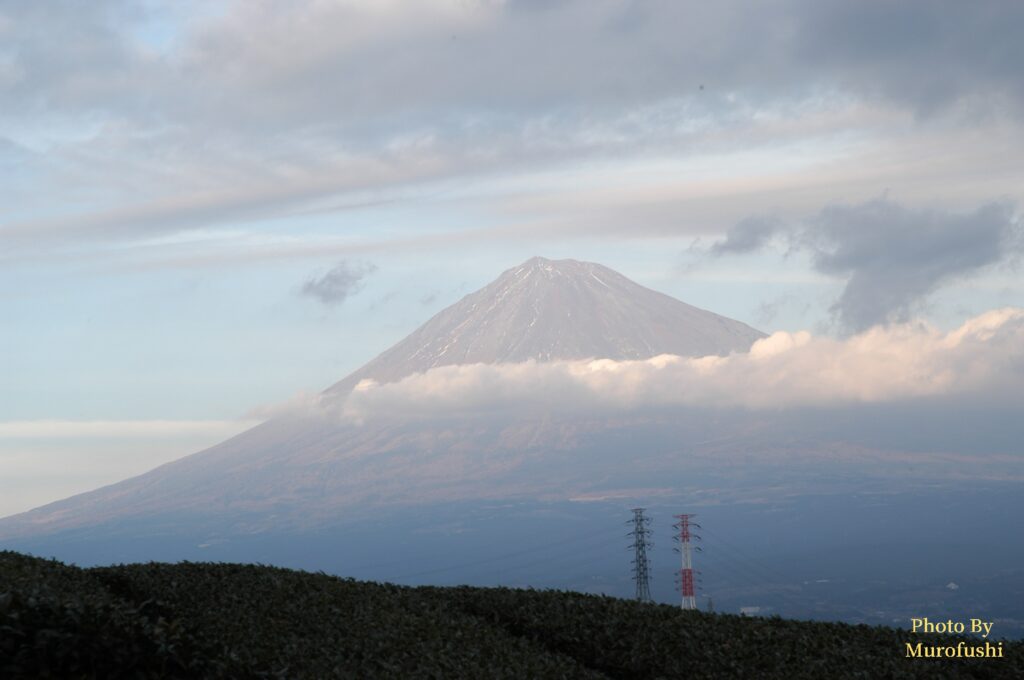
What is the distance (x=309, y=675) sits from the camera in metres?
26.0

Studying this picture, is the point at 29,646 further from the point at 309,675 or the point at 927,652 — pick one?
the point at 927,652

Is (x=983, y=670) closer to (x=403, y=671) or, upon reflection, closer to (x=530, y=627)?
(x=530, y=627)

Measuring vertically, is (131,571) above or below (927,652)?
above

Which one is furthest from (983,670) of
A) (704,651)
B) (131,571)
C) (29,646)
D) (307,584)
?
(131,571)

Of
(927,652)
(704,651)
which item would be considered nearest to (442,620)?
(704,651)

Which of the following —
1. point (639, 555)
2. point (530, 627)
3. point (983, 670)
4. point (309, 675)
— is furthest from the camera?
point (639, 555)

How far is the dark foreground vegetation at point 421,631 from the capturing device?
23.5 metres

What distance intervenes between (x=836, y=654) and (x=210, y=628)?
1550 cm

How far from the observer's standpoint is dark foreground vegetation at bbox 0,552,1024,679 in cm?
2347

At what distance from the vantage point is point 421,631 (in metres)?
30.4

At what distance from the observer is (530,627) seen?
32281mm

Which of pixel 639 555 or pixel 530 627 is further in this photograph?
pixel 639 555

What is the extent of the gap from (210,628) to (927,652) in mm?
17775

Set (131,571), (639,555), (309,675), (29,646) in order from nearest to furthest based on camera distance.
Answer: (29,646), (309,675), (131,571), (639,555)
